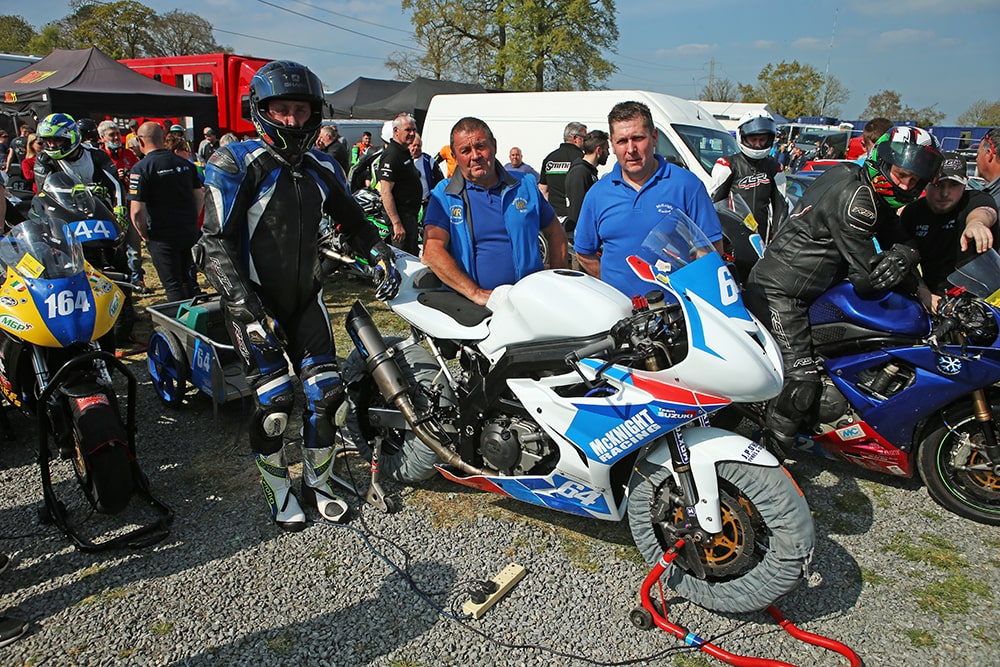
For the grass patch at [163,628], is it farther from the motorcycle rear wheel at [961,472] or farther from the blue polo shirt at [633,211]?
the motorcycle rear wheel at [961,472]

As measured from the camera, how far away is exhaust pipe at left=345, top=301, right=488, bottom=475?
325cm

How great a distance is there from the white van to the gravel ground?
251 inches

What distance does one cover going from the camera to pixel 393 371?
3371mm

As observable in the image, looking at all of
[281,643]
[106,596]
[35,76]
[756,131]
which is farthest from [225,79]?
[281,643]

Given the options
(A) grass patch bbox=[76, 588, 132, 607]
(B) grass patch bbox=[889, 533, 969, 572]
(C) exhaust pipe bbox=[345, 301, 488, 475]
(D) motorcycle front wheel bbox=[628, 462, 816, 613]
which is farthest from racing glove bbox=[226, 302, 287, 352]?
(B) grass patch bbox=[889, 533, 969, 572]

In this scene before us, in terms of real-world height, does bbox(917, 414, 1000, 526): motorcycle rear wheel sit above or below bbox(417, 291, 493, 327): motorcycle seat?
below

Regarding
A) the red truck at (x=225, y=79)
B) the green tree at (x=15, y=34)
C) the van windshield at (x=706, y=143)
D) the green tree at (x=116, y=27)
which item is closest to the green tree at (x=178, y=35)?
the green tree at (x=116, y=27)

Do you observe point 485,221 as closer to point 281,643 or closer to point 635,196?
point 635,196

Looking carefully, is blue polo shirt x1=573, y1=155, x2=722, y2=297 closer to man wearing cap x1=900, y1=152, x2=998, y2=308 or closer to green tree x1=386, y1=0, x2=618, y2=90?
man wearing cap x1=900, y1=152, x2=998, y2=308

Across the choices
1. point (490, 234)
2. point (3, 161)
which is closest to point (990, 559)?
point (490, 234)

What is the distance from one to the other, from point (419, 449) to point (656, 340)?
5.13 ft

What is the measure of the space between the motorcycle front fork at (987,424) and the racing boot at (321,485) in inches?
126

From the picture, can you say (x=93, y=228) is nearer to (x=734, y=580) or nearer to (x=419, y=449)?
(x=419, y=449)

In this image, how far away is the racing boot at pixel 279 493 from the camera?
332 centimetres
